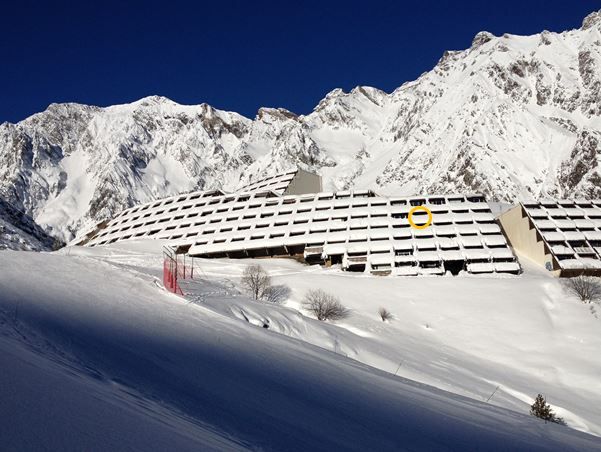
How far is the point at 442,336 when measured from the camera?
122ft

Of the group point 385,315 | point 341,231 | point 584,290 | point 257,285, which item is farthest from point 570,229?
point 257,285

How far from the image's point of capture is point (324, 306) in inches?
1467

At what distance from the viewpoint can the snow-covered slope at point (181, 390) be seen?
15.2ft

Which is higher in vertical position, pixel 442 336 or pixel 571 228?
pixel 571 228

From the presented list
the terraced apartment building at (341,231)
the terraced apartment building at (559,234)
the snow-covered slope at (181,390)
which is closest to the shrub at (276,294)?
the terraced apartment building at (341,231)

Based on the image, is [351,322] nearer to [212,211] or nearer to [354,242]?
[354,242]

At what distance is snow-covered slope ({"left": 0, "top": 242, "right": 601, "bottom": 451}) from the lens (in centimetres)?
464

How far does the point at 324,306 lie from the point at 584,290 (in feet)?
72.9

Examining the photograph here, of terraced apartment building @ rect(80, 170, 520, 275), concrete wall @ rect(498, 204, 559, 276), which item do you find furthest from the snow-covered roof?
terraced apartment building @ rect(80, 170, 520, 275)

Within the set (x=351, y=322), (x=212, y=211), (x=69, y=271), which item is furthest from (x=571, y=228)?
(x=69, y=271)

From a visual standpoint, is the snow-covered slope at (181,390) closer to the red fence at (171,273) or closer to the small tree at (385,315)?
the red fence at (171,273)

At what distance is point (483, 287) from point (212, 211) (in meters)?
45.0

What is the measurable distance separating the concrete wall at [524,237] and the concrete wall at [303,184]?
3841cm

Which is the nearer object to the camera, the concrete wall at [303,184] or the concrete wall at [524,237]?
the concrete wall at [524,237]
